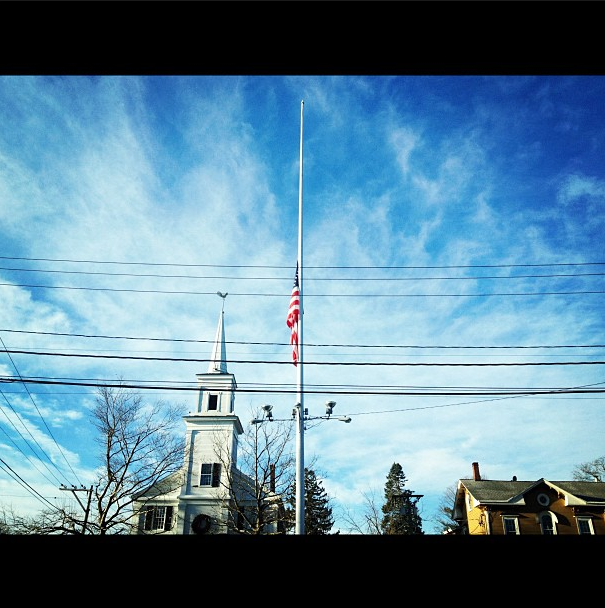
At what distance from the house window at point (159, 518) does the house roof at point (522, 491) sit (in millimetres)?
20928

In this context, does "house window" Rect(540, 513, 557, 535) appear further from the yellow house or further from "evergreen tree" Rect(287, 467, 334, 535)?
"evergreen tree" Rect(287, 467, 334, 535)

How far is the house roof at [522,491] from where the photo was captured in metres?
29.6

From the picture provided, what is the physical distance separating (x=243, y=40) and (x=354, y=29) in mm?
431

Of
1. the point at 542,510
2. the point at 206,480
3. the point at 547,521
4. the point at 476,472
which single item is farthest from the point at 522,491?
the point at 206,480

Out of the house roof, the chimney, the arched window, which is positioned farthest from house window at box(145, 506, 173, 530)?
the arched window

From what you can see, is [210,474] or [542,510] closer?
[542,510]

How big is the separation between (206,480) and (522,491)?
21506 millimetres

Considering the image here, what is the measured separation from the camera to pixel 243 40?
1767 millimetres

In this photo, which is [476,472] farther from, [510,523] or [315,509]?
[315,509]

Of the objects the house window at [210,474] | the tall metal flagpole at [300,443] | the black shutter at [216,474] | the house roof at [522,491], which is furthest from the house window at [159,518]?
the house roof at [522,491]

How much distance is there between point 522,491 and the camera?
100 ft

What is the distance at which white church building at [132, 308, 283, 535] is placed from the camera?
29672 millimetres
